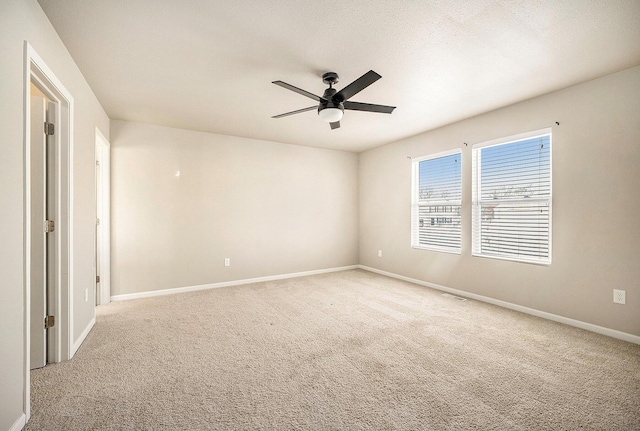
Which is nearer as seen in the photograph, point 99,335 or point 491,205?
point 99,335

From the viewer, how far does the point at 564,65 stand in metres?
2.67

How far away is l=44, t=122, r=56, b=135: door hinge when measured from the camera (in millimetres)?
2289

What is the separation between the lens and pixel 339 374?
220cm

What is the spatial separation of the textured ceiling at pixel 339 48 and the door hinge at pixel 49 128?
672 mm

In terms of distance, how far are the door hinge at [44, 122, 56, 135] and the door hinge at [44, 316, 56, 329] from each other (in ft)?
4.86

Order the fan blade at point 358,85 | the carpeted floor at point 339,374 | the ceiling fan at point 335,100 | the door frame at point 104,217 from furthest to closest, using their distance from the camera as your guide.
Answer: the door frame at point 104,217 → the ceiling fan at point 335,100 → the fan blade at point 358,85 → the carpeted floor at point 339,374

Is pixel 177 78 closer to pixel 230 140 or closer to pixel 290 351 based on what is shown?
pixel 230 140

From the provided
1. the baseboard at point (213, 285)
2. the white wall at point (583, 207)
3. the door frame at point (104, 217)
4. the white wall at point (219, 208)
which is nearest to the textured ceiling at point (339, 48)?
the white wall at point (583, 207)

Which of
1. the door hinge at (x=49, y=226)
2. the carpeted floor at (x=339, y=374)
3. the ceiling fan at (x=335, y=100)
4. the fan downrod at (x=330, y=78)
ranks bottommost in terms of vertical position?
the carpeted floor at (x=339, y=374)

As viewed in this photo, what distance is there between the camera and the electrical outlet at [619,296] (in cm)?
279

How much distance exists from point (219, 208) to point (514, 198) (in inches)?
172

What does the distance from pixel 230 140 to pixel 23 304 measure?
3.77 meters

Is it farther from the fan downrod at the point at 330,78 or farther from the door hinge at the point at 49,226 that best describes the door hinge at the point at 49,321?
the fan downrod at the point at 330,78

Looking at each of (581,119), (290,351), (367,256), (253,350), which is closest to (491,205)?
(581,119)
